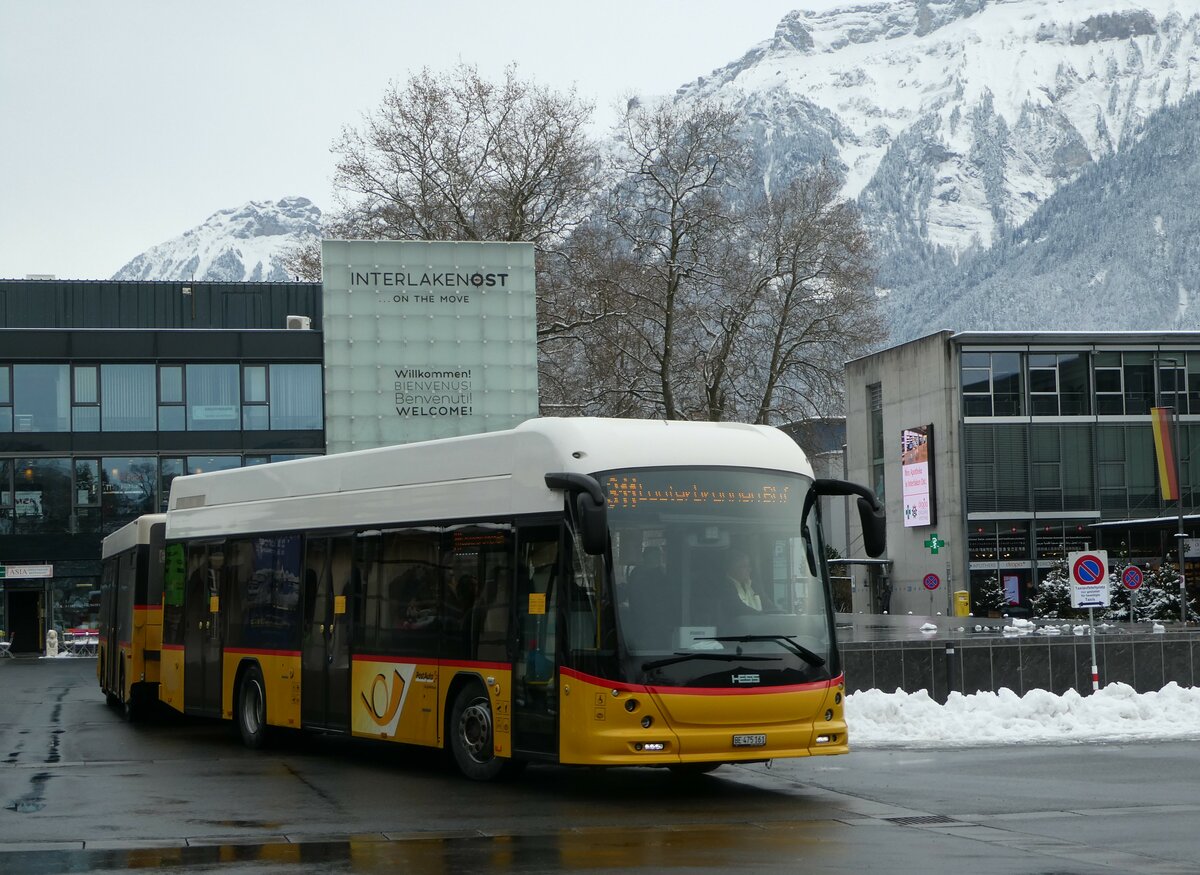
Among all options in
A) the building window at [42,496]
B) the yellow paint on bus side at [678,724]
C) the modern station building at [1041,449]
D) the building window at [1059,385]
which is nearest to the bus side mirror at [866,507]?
the yellow paint on bus side at [678,724]

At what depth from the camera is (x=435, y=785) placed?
14773 millimetres

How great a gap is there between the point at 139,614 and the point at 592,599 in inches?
463

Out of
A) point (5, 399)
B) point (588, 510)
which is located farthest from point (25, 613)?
point (588, 510)

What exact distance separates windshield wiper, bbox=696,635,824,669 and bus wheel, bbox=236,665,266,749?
23.3ft

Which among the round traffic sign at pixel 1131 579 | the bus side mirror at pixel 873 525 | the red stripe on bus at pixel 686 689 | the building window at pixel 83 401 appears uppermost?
the building window at pixel 83 401

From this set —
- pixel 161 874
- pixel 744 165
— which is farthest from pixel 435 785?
pixel 744 165

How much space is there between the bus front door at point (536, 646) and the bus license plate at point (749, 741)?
1383 mm

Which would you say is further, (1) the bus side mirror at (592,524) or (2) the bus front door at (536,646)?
(2) the bus front door at (536,646)

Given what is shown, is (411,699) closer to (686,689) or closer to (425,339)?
(686,689)

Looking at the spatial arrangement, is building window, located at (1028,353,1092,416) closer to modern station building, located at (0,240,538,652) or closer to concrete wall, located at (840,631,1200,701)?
modern station building, located at (0,240,538,652)

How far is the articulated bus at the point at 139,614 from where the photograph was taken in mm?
23094

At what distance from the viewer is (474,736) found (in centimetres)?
1478

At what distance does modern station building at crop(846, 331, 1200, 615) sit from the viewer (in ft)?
221

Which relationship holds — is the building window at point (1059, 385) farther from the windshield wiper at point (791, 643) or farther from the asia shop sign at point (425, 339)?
the windshield wiper at point (791, 643)
